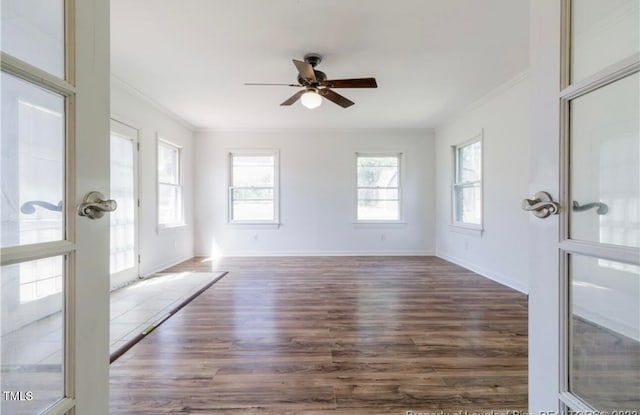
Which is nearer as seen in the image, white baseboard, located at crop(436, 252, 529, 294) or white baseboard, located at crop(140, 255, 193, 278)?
white baseboard, located at crop(436, 252, 529, 294)

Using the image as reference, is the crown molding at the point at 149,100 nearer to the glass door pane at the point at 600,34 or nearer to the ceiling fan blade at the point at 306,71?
the ceiling fan blade at the point at 306,71

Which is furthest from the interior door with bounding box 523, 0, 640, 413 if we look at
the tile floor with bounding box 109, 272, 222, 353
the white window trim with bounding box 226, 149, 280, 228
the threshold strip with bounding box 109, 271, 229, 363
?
the white window trim with bounding box 226, 149, 280, 228

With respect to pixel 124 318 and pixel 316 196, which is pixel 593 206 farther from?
pixel 316 196

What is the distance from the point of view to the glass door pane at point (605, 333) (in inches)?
22.7

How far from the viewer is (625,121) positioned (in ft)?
1.94

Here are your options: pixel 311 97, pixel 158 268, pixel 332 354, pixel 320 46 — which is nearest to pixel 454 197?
pixel 311 97

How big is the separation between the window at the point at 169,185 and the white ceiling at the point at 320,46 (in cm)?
91

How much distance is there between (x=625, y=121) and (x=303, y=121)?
15.6 ft

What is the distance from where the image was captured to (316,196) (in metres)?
5.61

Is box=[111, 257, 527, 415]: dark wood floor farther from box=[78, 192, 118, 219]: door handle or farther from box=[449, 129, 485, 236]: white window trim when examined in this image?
box=[78, 192, 118, 219]: door handle

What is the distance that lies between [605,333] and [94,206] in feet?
4.02

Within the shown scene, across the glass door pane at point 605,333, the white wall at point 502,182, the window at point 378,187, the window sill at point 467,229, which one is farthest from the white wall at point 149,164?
the window sill at point 467,229

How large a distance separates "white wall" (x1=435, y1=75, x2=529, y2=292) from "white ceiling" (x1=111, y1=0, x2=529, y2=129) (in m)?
0.29

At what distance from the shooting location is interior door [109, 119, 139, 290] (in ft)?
11.1
